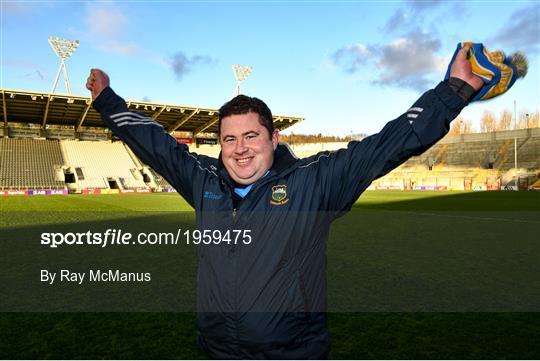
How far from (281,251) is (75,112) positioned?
50.8 meters

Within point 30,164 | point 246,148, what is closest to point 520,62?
point 246,148

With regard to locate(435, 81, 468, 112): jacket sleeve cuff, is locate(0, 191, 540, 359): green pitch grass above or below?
below

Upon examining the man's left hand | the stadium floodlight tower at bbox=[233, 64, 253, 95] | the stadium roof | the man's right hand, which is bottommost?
the man's left hand

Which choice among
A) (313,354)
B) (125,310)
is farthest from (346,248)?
A: (313,354)

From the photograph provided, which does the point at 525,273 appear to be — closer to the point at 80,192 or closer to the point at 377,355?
the point at 377,355

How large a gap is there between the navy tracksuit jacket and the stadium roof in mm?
39725

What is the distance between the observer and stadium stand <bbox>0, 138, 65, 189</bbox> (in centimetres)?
4244

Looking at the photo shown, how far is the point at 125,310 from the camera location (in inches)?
188

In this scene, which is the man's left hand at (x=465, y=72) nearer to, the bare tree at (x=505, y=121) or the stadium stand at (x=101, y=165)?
the stadium stand at (x=101, y=165)

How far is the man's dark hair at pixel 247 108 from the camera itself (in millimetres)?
2164

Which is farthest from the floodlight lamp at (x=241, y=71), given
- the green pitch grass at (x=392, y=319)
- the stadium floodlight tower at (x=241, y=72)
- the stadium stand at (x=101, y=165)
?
the green pitch grass at (x=392, y=319)

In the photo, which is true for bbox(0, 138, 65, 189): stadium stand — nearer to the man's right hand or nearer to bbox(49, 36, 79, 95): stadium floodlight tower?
bbox(49, 36, 79, 95): stadium floodlight tower

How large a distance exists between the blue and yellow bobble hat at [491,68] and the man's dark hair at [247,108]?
888mm

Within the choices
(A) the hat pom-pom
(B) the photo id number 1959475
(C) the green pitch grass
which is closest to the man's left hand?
(A) the hat pom-pom
